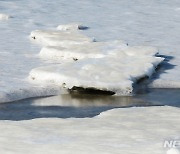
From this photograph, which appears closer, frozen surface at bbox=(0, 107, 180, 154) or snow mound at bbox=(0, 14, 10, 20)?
frozen surface at bbox=(0, 107, 180, 154)

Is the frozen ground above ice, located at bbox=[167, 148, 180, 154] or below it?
above

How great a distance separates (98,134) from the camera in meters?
5.43

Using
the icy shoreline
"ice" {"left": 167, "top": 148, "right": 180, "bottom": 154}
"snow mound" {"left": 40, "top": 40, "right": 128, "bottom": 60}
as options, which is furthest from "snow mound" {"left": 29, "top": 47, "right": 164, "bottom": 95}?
"ice" {"left": 167, "top": 148, "right": 180, "bottom": 154}

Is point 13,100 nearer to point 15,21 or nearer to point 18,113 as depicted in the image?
point 18,113

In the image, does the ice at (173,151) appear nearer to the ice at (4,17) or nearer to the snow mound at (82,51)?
the snow mound at (82,51)

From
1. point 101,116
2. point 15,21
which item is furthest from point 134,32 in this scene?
point 101,116

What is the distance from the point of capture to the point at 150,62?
9.23 metres

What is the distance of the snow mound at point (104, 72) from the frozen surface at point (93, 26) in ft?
1.00

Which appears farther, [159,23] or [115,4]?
[115,4]

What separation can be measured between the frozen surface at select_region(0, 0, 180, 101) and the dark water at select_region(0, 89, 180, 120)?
44 centimetres

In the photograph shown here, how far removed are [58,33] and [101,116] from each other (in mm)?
5780

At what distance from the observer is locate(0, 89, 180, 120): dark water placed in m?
6.86

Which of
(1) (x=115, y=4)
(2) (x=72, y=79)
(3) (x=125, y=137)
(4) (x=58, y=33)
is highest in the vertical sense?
(1) (x=115, y=4)

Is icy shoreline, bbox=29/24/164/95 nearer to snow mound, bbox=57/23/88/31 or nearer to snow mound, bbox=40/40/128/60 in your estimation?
snow mound, bbox=40/40/128/60
